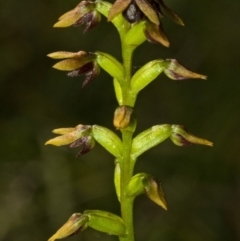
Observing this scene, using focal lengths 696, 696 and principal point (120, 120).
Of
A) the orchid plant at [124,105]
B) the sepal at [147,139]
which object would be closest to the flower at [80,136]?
the orchid plant at [124,105]

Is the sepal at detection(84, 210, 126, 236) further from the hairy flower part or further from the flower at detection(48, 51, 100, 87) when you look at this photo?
the hairy flower part

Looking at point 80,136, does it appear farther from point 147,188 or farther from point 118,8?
point 118,8

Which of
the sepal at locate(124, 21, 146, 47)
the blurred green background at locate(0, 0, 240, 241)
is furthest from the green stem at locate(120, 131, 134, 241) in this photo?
the blurred green background at locate(0, 0, 240, 241)

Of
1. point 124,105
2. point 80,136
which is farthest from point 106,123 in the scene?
point 124,105

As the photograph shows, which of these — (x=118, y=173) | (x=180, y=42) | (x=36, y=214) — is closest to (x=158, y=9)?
(x=118, y=173)

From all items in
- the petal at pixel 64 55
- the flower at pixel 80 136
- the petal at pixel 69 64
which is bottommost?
the flower at pixel 80 136

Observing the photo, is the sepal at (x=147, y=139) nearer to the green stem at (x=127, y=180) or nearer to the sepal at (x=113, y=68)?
the green stem at (x=127, y=180)

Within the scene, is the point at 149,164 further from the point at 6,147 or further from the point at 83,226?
the point at 83,226
